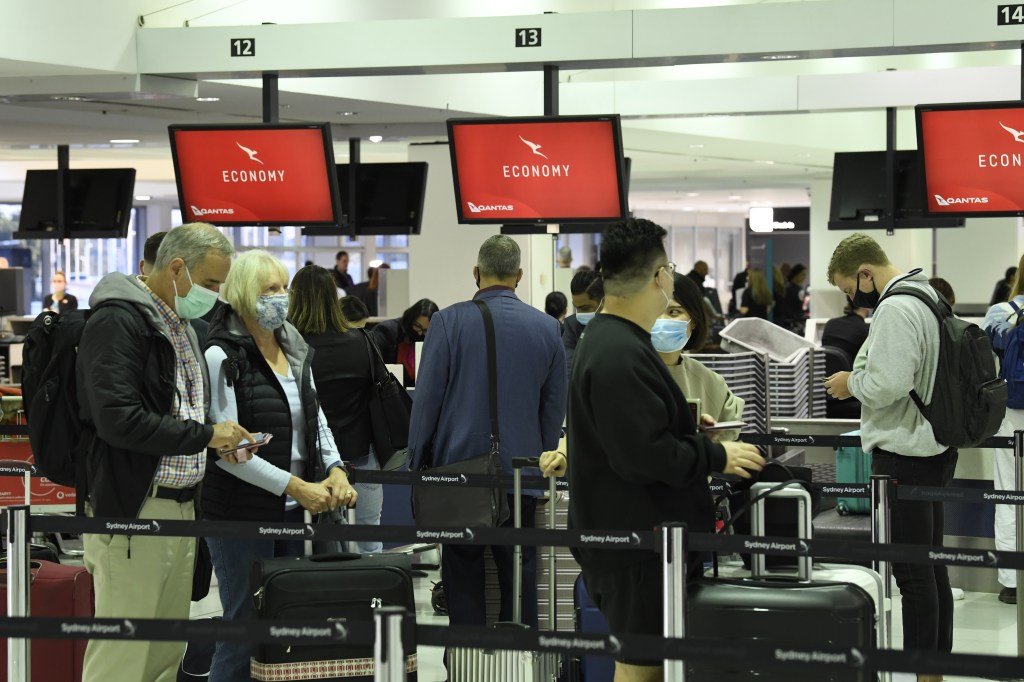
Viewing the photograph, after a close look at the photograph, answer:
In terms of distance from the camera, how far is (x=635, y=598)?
342cm

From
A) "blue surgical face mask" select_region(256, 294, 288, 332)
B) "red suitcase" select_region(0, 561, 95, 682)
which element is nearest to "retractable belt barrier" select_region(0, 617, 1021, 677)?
"blue surgical face mask" select_region(256, 294, 288, 332)

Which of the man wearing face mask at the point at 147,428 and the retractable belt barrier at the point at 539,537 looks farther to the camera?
the man wearing face mask at the point at 147,428

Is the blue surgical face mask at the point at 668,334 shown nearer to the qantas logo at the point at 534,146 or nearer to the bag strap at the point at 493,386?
the bag strap at the point at 493,386

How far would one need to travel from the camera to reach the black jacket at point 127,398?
3963 mm

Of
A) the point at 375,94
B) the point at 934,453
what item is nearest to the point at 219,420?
the point at 934,453

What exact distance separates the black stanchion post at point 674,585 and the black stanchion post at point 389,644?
68 cm

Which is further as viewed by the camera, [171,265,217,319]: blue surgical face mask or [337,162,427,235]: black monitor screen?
[337,162,427,235]: black monitor screen

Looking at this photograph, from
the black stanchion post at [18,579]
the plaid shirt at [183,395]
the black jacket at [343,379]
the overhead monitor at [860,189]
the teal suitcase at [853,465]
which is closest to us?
the black stanchion post at [18,579]

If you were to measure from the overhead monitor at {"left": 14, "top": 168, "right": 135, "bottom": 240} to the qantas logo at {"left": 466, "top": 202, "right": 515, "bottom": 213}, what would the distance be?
5049 millimetres

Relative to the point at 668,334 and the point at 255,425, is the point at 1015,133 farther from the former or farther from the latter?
the point at 255,425

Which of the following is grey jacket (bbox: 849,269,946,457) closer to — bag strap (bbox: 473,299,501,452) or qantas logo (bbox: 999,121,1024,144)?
bag strap (bbox: 473,299,501,452)

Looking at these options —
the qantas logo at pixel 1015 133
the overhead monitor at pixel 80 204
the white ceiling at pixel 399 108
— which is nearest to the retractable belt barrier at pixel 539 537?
the white ceiling at pixel 399 108

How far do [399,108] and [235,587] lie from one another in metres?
6.57

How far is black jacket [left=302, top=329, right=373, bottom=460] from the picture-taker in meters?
6.12
